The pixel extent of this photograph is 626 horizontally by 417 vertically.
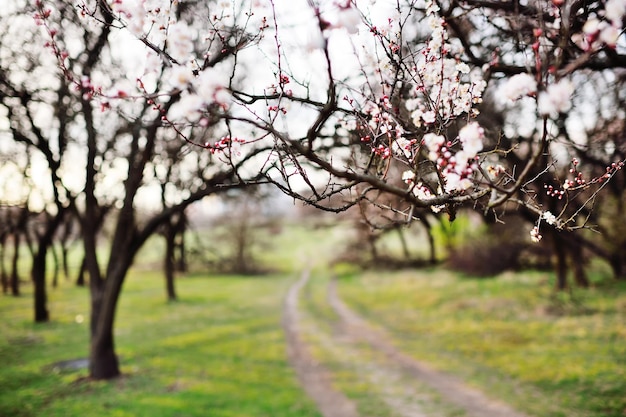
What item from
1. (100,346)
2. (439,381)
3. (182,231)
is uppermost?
(182,231)

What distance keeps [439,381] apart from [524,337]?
410cm

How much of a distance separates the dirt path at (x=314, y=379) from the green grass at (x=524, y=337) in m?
2.89

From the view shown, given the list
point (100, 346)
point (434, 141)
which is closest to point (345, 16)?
point (434, 141)

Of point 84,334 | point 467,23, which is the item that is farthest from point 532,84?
point 84,334

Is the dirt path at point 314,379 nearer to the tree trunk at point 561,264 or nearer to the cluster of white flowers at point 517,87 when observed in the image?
the cluster of white flowers at point 517,87

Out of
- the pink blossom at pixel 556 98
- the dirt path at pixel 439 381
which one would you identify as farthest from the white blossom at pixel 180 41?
the dirt path at pixel 439 381

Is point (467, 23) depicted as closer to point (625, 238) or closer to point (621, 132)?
point (621, 132)

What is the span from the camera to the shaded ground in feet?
26.2

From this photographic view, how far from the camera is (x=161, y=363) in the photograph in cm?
1106

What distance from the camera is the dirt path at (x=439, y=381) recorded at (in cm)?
777

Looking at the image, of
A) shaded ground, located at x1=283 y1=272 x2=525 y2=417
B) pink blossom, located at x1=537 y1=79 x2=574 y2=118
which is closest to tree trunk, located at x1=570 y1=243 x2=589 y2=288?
shaded ground, located at x1=283 y1=272 x2=525 y2=417

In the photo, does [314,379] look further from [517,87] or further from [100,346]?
[517,87]

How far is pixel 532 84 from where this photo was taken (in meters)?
2.37

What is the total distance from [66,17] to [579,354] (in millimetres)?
12984
